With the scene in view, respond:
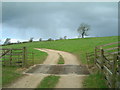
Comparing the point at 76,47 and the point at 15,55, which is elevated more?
the point at 76,47

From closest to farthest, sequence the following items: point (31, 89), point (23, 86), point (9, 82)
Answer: point (31, 89) → point (23, 86) → point (9, 82)

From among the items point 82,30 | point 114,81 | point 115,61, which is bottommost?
point 114,81

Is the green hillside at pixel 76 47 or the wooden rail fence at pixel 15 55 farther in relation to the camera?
the green hillside at pixel 76 47

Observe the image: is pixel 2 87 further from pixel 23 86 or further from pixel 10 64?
pixel 10 64

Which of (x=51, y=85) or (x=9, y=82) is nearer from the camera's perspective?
(x=51, y=85)

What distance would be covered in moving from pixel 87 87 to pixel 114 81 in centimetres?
167

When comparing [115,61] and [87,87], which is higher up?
[115,61]

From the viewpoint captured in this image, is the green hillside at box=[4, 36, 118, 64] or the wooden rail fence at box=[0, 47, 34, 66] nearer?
the wooden rail fence at box=[0, 47, 34, 66]

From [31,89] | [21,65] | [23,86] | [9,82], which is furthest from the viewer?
[21,65]

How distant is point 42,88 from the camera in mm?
7297

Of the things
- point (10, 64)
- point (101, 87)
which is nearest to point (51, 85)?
point (101, 87)

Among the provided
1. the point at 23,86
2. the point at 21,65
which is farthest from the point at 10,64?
the point at 23,86

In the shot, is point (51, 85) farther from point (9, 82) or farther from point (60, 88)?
point (9, 82)

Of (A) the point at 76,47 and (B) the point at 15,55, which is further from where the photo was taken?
(A) the point at 76,47
